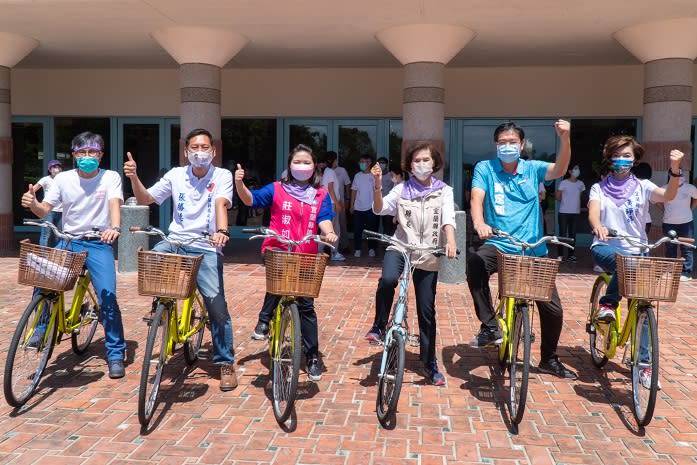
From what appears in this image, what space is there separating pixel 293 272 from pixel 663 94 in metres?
9.38

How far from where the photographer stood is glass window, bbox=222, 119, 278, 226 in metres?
16.1

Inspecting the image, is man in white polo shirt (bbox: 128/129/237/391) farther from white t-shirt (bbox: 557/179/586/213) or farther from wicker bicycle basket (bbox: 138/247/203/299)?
white t-shirt (bbox: 557/179/586/213)

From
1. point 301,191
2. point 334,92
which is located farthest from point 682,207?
point 334,92

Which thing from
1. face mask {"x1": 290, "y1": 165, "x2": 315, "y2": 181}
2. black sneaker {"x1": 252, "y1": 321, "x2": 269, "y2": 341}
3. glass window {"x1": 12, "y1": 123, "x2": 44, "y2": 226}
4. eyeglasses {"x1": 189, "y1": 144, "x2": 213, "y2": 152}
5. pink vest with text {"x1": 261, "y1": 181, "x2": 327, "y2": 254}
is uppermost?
glass window {"x1": 12, "y1": 123, "x2": 44, "y2": 226}

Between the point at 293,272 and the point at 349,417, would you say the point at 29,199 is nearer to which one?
the point at 293,272

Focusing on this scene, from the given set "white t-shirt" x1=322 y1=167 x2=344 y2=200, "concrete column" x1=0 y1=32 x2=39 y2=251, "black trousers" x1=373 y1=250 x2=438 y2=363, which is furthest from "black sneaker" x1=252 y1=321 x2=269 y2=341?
"concrete column" x1=0 y1=32 x2=39 y2=251

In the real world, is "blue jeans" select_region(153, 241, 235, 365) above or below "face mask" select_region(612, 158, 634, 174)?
below

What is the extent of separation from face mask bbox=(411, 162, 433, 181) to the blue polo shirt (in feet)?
1.59

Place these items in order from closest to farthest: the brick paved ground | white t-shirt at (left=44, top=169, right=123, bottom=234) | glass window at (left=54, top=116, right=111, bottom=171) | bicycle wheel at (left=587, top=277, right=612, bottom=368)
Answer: the brick paved ground
white t-shirt at (left=44, top=169, right=123, bottom=234)
bicycle wheel at (left=587, top=277, right=612, bottom=368)
glass window at (left=54, top=116, right=111, bottom=171)

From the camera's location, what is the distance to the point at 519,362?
460cm

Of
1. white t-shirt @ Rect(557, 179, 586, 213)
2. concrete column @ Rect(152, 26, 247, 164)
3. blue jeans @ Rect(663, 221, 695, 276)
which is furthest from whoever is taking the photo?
white t-shirt @ Rect(557, 179, 586, 213)

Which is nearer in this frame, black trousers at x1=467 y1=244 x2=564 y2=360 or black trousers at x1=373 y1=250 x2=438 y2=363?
black trousers at x1=373 y1=250 x2=438 y2=363

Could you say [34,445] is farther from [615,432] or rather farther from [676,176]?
[676,176]

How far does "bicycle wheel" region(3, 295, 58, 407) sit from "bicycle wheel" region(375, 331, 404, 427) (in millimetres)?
2464
